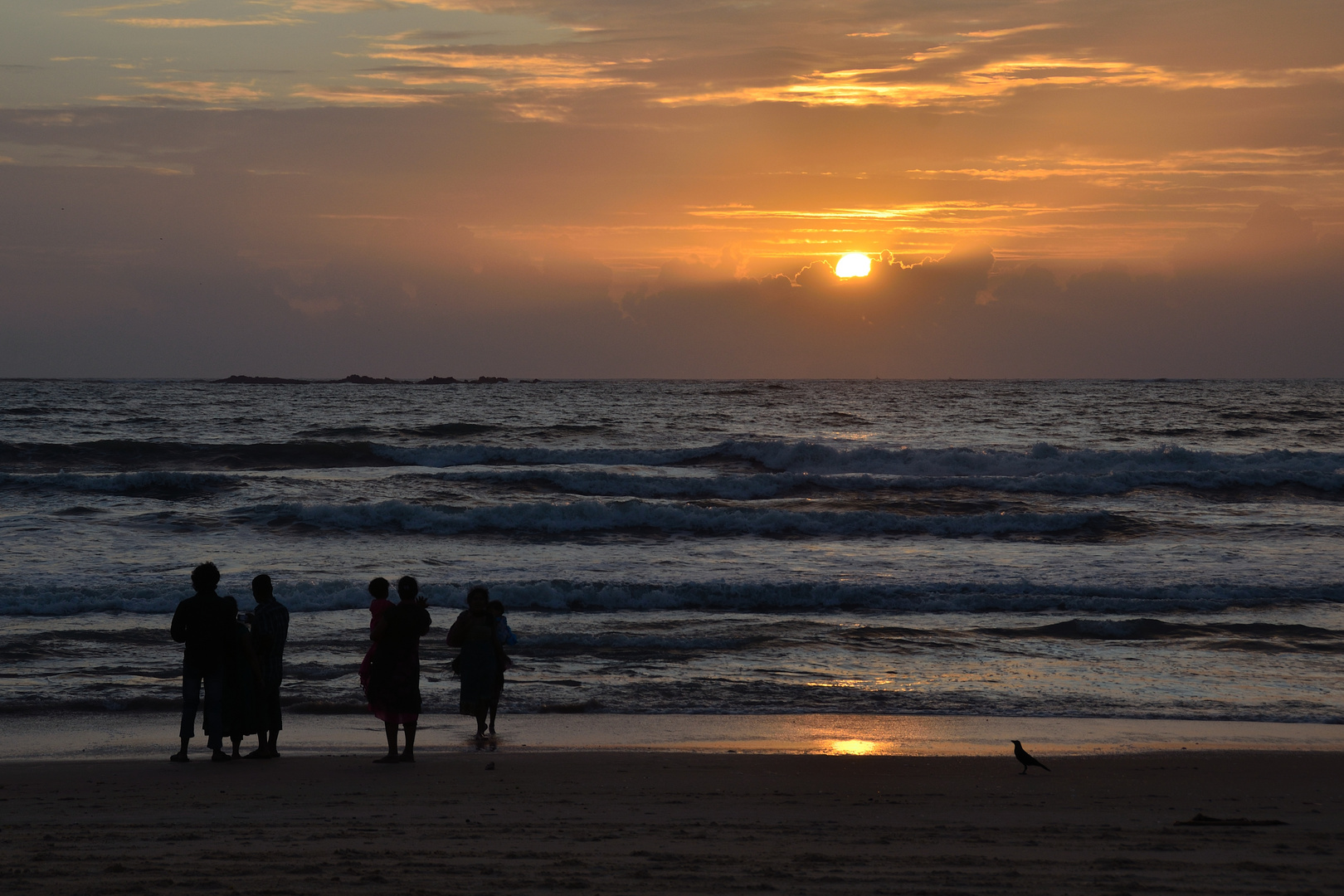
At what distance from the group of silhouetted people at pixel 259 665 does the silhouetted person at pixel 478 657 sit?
676 millimetres

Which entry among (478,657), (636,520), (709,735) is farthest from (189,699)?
(636,520)

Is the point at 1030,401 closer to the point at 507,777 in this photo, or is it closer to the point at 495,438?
the point at 495,438

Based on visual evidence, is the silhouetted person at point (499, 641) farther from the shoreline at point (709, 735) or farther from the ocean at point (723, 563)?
the ocean at point (723, 563)

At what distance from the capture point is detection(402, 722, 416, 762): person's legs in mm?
7352

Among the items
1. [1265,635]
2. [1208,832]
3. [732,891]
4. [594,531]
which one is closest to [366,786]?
[732,891]

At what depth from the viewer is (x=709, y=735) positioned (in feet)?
27.2

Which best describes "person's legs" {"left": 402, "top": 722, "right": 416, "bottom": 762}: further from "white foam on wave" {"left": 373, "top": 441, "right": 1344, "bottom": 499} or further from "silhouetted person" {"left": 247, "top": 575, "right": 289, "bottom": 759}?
"white foam on wave" {"left": 373, "top": 441, "right": 1344, "bottom": 499}

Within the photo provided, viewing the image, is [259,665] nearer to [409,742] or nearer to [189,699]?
[189,699]

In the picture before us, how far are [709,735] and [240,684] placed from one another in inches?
142

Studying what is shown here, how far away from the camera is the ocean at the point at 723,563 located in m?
9.96

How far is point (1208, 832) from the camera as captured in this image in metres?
5.50

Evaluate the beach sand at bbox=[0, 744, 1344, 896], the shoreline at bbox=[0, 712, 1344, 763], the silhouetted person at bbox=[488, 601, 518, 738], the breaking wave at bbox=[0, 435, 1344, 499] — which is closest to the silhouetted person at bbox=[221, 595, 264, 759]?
the beach sand at bbox=[0, 744, 1344, 896]

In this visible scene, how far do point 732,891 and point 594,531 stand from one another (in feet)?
55.5

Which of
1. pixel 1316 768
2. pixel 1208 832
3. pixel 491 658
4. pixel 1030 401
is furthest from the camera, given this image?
pixel 1030 401
